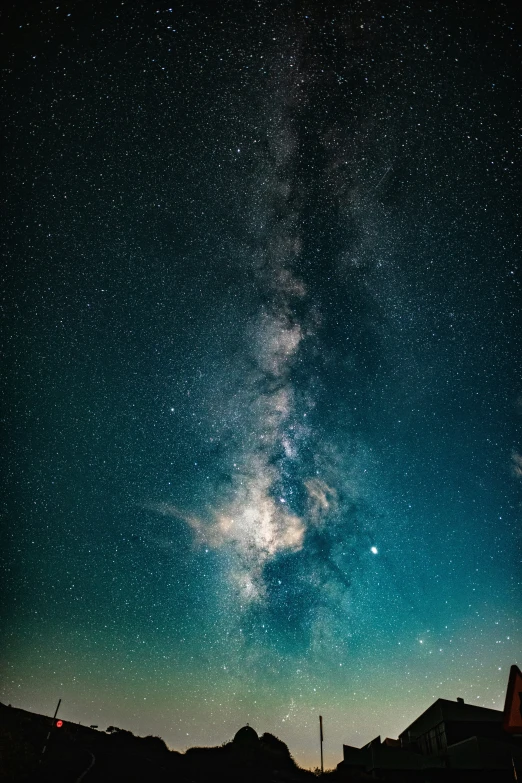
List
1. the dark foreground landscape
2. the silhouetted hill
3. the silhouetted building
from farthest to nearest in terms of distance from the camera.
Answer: the silhouetted building, the dark foreground landscape, the silhouetted hill

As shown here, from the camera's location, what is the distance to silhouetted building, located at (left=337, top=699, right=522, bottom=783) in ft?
70.0

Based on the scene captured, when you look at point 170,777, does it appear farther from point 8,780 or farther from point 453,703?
point 453,703

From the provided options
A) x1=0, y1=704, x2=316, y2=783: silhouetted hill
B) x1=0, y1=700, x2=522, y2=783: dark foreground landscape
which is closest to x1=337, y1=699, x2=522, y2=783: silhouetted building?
x1=0, y1=700, x2=522, y2=783: dark foreground landscape

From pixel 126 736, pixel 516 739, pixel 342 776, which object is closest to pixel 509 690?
pixel 516 739

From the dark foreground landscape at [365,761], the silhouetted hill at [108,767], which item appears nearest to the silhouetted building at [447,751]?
the dark foreground landscape at [365,761]

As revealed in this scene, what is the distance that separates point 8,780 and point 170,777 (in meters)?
9.03

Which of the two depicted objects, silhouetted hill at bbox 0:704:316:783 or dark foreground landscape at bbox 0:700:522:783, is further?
dark foreground landscape at bbox 0:700:522:783

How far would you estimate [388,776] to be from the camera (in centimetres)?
2759

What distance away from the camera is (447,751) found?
25.0 meters

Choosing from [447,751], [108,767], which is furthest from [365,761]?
[108,767]

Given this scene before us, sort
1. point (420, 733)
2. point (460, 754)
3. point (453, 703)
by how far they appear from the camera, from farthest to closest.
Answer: point (420, 733)
point (453, 703)
point (460, 754)

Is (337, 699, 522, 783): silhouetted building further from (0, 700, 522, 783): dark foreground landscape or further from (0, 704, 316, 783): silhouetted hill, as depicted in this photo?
(0, 704, 316, 783): silhouetted hill

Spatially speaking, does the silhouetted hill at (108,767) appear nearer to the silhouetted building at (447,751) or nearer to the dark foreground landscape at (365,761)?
the dark foreground landscape at (365,761)

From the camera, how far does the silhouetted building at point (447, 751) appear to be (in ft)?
70.0
